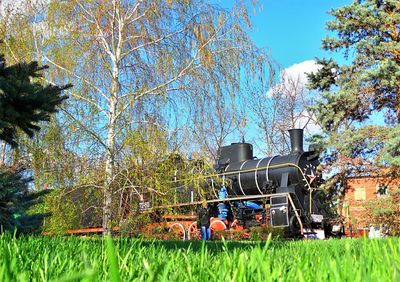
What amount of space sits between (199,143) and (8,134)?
12.9 ft

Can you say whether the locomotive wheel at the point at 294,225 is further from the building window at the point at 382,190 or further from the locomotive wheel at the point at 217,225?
the building window at the point at 382,190

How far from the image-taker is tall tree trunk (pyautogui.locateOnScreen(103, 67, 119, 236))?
8359mm

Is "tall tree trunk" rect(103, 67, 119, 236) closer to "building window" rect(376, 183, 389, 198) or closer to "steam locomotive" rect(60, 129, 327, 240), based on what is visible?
"steam locomotive" rect(60, 129, 327, 240)

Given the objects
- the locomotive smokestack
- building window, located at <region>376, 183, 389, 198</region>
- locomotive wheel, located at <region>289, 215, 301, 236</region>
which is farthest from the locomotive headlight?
building window, located at <region>376, 183, 389, 198</region>

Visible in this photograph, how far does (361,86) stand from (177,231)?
25.0ft

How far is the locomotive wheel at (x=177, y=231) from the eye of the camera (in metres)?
14.3

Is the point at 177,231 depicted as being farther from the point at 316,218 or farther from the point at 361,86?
the point at 361,86

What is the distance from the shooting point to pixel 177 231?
48.6ft

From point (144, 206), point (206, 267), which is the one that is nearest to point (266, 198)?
point (144, 206)

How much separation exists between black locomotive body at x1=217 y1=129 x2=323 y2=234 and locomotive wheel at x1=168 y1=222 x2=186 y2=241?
2270 millimetres

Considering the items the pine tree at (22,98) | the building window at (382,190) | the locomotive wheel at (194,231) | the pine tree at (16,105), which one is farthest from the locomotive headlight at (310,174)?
→ the pine tree at (22,98)

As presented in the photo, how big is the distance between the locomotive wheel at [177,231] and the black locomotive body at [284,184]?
2270mm

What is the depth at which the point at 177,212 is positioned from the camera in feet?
50.1

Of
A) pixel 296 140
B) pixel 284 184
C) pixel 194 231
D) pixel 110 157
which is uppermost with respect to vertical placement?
pixel 296 140
